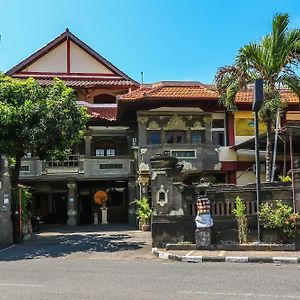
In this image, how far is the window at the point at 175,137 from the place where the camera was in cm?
2691

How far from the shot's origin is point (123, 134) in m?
29.8

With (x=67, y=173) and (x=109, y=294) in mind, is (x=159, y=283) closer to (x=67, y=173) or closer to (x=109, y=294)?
(x=109, y=294)

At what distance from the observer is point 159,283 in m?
9.31

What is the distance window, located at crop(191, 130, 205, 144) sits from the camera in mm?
27047

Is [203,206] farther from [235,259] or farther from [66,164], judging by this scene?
[66,164]

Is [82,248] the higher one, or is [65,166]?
[65,166]

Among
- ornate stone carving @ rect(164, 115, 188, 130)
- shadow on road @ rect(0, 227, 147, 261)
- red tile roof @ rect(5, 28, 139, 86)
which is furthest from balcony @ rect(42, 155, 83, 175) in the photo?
shadow on road @ rect(0, 227, 147, 261)

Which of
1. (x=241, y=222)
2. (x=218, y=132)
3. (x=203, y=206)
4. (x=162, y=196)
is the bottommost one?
(x=241, y=222)

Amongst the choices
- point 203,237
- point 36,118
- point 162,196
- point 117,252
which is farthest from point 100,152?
point 203,237

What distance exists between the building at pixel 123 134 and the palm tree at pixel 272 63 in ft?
25.4

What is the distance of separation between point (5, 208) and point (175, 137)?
1139cm

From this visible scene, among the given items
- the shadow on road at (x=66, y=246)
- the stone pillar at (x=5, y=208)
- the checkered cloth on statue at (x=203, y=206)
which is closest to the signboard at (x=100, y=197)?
the shadow on road at (x=66, y=246)

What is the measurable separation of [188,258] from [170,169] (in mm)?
3664

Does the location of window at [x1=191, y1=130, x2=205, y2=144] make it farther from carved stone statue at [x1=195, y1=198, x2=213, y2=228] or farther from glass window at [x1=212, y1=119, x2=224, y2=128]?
carved stone statue at [x1=195, y1=198, x2=213, y2=228]
